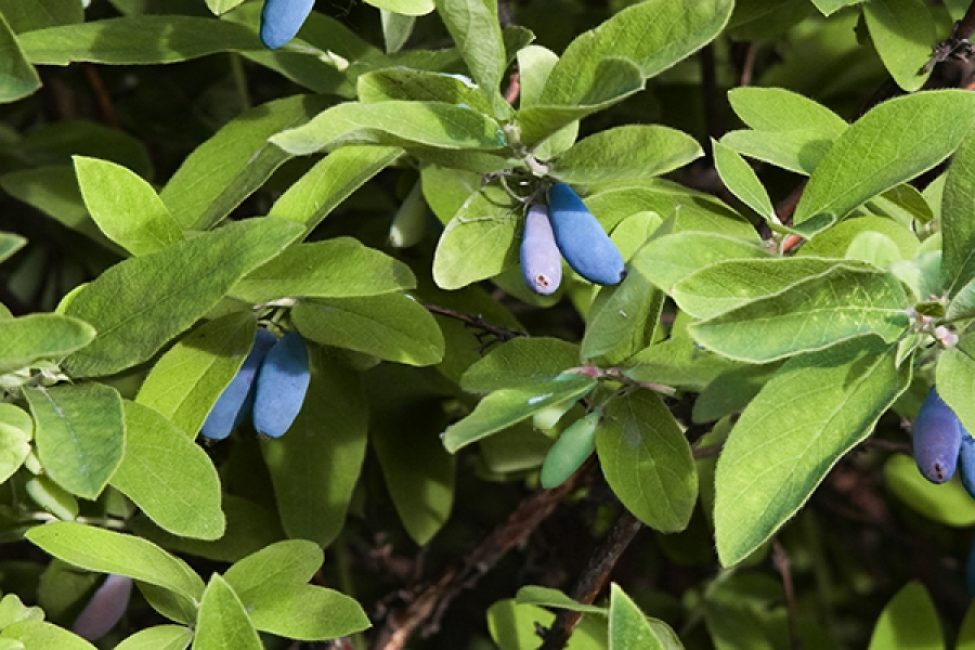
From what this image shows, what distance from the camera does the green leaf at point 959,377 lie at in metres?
0.69

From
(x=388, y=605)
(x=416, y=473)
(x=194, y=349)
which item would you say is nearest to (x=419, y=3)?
(x=194, y=349)

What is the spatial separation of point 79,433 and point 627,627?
0.96 ft

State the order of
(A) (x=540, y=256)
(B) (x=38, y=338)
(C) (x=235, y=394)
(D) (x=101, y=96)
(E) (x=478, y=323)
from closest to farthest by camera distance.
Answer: (B) (x=38, y=338) → (A) (x=540, y=256) → (C) (x=235, y=394) → (E) (x=478, y=323) → (D) (x=101, y=96)

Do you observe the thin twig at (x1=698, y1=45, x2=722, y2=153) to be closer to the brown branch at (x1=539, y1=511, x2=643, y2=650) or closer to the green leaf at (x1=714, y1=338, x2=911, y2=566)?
the brown branch at (x1=539, y1=511, x2=643, y2=650)

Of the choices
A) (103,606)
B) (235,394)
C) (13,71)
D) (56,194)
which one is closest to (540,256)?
(235,394)

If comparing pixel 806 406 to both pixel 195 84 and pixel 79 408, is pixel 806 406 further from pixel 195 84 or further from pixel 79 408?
pixel 195 84

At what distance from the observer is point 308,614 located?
0.85m

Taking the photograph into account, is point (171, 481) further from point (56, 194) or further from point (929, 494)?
point (929, 494)

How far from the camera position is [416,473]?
1195mm

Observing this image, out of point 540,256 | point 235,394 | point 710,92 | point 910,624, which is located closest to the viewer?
point 540,256

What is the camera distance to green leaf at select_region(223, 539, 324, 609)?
86 centimetres

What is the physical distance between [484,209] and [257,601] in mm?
274

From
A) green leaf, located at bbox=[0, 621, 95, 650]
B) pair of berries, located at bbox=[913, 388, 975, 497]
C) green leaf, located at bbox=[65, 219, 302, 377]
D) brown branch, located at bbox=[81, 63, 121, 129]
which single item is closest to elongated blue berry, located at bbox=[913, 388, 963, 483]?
pair of berries, located at bbox=[913, 388, 975, 497]

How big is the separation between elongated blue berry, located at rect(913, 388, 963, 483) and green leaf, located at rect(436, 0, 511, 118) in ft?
0.94
